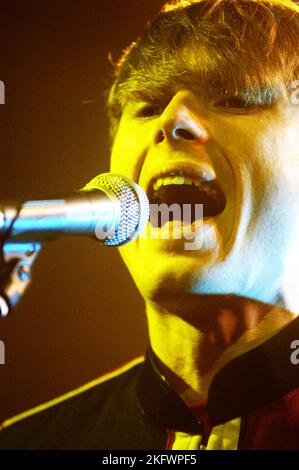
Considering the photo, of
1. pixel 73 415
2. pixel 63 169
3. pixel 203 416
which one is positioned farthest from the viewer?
pixel 63 169

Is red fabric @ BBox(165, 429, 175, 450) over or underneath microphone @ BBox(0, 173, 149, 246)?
underneath

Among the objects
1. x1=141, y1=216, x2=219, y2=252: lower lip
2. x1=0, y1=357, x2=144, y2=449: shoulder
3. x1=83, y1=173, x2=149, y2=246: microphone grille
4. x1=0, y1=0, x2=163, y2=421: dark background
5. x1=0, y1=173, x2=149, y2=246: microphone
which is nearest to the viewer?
x1=0, y1=173, x2=149, y2=246: microphone

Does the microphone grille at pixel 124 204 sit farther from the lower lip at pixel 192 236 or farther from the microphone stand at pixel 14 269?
the lower lip at pixel 192 236

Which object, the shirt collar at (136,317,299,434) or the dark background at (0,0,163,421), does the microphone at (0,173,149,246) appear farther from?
the dark background at (0,0,163,421)

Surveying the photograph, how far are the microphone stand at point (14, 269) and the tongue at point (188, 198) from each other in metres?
0.53

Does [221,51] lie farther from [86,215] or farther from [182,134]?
[86,215]

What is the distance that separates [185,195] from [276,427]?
1.78 feet

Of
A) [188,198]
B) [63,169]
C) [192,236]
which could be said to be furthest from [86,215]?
[63,169]

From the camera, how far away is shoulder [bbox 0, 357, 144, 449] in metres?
1.54

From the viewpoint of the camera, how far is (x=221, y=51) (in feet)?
4.30

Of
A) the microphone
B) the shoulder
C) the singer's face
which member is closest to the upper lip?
the singer's face

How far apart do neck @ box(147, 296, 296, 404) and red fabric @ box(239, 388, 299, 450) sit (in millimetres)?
134
